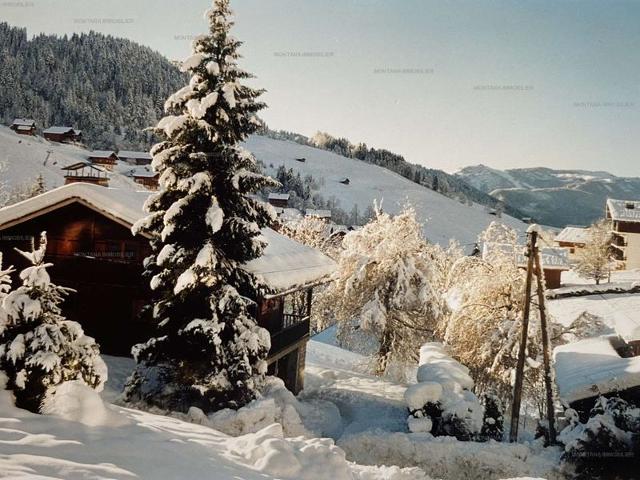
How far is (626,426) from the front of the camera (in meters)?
13.6

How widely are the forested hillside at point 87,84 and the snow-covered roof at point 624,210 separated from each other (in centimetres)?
11055

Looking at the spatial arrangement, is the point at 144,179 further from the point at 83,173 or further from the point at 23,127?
the point at 23,127

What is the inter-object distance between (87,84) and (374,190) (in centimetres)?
9411

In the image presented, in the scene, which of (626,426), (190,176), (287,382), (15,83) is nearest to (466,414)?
(626,426)

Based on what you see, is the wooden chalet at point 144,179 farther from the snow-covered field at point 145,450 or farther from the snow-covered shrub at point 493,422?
the snow-covered shrub at point 493,422

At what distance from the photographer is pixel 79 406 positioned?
7.33m

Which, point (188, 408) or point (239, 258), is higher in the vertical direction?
point (239, 258)

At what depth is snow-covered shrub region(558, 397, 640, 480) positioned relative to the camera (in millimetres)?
13219

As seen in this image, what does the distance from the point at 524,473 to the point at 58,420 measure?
1400 cm

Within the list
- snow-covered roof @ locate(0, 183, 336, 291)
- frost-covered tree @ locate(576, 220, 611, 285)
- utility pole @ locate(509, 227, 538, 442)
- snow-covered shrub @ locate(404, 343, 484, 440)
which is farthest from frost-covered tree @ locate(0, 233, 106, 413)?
frost-covered tree @ locate(576, 220, 611, 285)

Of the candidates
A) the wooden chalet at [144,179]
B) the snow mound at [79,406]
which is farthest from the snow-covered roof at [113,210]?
the wooden chalet at [144,179]

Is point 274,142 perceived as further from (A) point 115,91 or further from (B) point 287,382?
(B) point 287,382

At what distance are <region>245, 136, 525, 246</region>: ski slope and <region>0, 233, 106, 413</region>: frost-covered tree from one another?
95645 mm

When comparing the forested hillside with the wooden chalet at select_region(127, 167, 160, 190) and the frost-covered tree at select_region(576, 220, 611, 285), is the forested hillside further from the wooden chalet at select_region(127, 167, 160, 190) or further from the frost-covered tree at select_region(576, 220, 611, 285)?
the frost-covered tree at select_region(576, 220, 611, 285)
